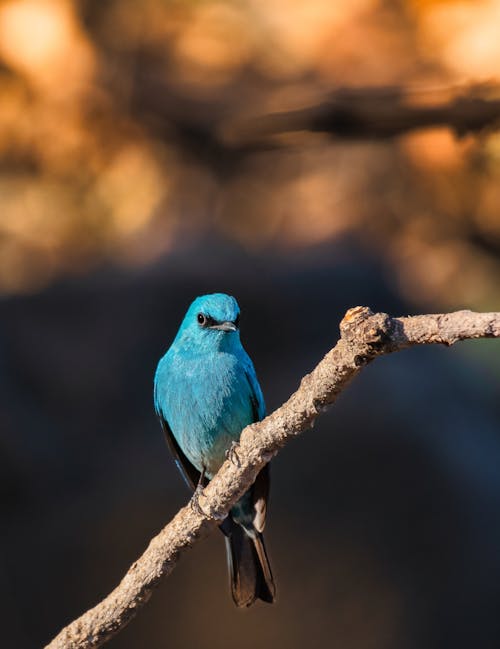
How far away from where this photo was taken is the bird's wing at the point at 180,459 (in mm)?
4816

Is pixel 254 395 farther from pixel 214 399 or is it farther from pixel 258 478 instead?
pixel 258 478

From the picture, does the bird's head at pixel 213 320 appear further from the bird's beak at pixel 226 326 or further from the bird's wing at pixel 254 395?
the bird's wing at pixel 254 395

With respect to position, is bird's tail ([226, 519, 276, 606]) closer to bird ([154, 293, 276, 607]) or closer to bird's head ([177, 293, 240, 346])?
bird ([154, 293, 276, 607])

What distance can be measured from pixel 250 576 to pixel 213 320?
1247 mm

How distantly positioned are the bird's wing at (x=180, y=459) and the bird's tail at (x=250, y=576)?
0.42 meters

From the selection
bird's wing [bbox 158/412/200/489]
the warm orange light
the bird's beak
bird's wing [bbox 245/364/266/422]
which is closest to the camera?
the bird's beak

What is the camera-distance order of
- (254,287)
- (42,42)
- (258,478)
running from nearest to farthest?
1. (258,478)
2. (254,287)
3. (42,42)

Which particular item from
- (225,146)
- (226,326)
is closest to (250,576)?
(226,326)

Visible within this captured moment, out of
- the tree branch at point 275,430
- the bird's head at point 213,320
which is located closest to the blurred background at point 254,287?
the bird's head at point 213,320

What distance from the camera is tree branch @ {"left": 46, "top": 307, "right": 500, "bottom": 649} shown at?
8.30ft

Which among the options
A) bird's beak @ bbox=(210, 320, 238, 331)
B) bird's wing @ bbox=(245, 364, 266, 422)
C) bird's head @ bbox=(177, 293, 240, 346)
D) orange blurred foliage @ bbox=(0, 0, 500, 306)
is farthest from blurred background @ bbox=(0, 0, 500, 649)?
bird's beak @ bbox=(210, 320, 238, 331)

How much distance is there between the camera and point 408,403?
7.34 meters

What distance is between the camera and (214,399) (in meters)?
4.41

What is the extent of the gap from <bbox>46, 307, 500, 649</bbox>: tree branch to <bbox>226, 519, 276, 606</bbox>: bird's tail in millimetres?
1233
